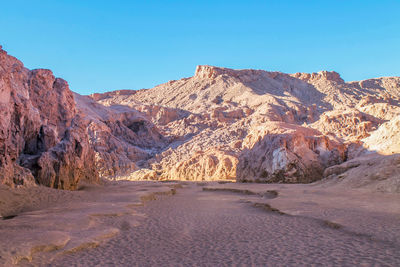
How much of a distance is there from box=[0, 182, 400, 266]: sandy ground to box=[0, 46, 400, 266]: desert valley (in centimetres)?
2

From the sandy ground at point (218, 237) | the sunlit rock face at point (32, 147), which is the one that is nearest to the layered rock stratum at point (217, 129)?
the sunlit rock face at point (32, 147)

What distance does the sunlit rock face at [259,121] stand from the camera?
1977 cm

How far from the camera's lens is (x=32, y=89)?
18.3 meters

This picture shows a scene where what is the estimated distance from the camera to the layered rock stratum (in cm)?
1219

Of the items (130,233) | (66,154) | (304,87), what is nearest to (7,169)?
(66,154)

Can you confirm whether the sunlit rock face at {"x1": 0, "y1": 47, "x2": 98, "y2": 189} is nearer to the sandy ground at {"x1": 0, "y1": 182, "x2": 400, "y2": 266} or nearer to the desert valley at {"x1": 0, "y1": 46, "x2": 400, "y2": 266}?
the desert valley at {"x1": 0, "y1": 46, "x2": 400, "y2": 266}

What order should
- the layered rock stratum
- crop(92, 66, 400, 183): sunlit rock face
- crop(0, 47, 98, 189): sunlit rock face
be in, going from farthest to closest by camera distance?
crop(92, 66, 400, 183): sunlit rock face → the layered rock stratum → crop(0, 47, 98, 189): sunlit rock face

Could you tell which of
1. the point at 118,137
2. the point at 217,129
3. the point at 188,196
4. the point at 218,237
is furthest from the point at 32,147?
the point at 217,129

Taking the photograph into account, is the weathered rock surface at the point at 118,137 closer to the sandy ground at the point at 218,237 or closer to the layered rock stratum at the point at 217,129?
the layered rock stratum at the point at 217,129

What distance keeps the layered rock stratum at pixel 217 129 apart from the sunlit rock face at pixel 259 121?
0.11 m

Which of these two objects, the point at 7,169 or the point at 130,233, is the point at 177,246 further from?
the point at 7,169

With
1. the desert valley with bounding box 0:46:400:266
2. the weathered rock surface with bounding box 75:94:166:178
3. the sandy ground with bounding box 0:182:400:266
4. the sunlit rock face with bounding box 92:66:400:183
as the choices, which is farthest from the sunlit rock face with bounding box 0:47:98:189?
the weathered rock surface with bounding box 75:94:166:178

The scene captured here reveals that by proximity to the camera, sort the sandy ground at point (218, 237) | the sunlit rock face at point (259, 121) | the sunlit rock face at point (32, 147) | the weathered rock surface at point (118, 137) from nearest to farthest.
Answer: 1. the sandy ground at point (218, 237)
2. the sunlit rock face at point (32, 147)
3. the sunlit rock face at point (259, 121)
4. the weathered rock surface at point (118, 137)

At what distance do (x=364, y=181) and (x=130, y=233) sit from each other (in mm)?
9487
